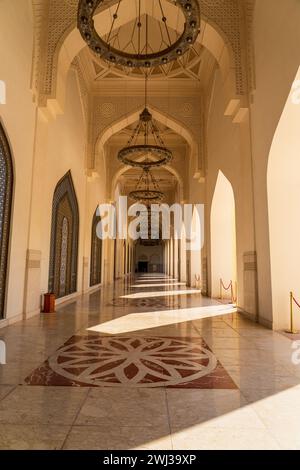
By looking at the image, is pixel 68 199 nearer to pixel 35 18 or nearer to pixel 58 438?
pixel 35 18

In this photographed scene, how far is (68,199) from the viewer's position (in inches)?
262

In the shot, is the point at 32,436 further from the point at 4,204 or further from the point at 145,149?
the point at 145,149

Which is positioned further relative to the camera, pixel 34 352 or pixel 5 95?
pixel 5 95

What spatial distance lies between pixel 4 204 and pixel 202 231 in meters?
5.37

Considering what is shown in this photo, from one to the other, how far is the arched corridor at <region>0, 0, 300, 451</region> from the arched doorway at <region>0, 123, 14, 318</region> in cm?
2

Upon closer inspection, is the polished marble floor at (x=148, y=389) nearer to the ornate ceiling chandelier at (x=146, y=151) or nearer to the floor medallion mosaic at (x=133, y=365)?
the floor medallion mosaic at (x=133, y=365)

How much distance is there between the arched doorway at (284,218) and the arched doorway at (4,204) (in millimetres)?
3146

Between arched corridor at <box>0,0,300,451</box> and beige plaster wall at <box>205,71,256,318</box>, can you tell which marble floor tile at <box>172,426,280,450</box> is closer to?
arched corridor at <box>0,0,300,451</box>

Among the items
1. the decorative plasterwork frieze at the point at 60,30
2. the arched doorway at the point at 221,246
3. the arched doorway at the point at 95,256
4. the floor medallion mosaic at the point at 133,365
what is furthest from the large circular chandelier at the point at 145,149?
the floor medallion mosaic at the point at 133,365

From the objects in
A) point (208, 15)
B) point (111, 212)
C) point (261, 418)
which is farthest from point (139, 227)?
point (261, 418)

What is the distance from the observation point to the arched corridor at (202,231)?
158 centimetres

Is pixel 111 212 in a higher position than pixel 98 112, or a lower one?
lower
